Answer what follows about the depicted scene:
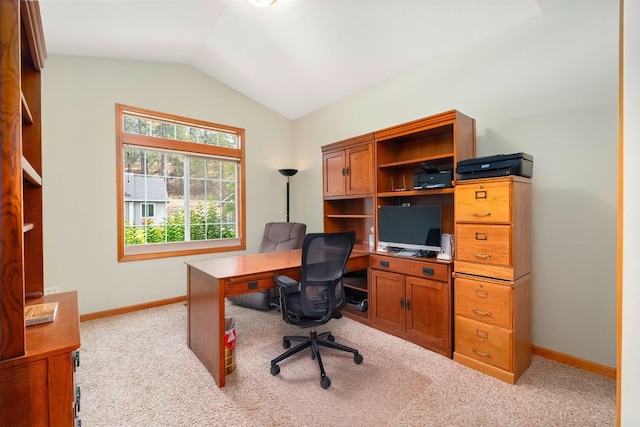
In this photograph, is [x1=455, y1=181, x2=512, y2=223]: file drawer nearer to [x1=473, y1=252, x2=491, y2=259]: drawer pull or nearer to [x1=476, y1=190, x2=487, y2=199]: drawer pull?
[x1=476, y1=190, x2=487, y2=199]: drawer pull

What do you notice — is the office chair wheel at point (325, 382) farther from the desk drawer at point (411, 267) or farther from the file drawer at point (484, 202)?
the file drawer at point (484, 202)

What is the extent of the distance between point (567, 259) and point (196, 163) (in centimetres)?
429

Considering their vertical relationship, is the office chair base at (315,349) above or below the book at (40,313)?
below

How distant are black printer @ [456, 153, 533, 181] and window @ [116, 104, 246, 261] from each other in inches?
125

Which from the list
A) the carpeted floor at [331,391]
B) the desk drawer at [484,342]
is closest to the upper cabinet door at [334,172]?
the carpeted floor at [331,391]

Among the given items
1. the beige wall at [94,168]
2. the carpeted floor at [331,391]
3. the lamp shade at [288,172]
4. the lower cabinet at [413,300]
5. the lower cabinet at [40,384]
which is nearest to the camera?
the lower cabinet at [40,384]

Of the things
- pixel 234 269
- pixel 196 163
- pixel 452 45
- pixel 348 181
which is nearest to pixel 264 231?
pixel 196 163

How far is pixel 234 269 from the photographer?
233 cm

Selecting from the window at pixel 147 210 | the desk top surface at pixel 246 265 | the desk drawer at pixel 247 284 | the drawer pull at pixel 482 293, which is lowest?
the drawer pull at pixel 482 293

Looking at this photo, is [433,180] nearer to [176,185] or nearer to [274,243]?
[274,243]

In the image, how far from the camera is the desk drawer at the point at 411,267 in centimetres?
248

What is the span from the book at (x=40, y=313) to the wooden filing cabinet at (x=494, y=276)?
255 centimetres

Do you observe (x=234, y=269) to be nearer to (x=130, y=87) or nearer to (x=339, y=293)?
(x=339, y=293)

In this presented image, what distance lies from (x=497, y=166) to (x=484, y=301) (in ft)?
3.37
